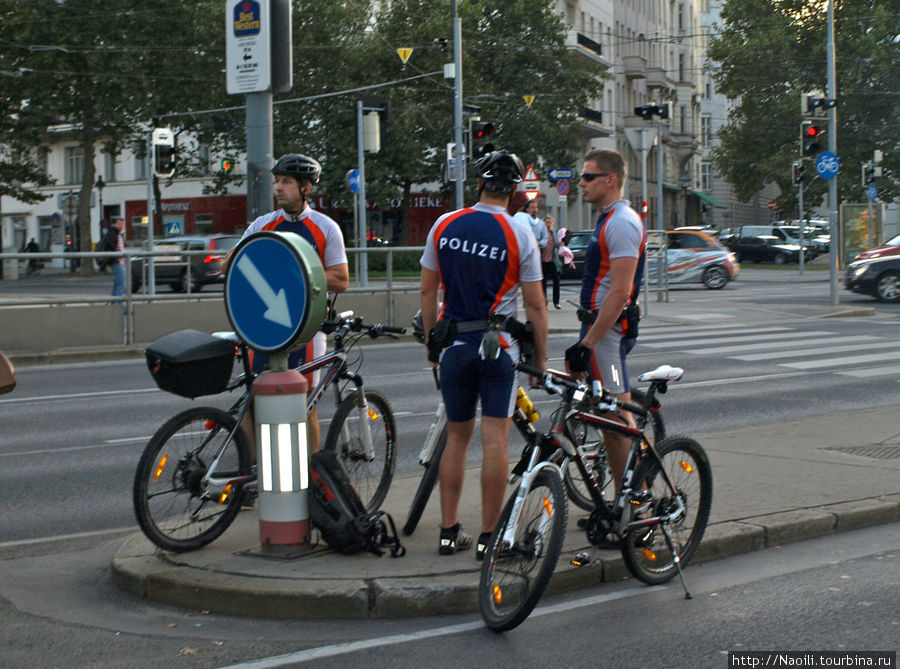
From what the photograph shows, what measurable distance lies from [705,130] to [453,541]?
302ft

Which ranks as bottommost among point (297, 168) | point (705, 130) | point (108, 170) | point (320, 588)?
point (320, 588)

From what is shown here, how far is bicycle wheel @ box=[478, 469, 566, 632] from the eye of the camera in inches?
183

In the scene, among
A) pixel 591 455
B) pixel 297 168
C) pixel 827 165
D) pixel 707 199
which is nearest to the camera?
pixel 591 455

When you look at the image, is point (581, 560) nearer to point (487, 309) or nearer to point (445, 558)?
point (445, 558)

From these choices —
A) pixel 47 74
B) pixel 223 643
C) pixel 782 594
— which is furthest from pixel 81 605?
pixel 47 74

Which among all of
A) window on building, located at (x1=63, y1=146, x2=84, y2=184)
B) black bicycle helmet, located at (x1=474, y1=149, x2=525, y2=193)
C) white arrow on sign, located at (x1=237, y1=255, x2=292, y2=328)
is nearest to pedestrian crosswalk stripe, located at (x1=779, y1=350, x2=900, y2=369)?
black bicycle helmet, located at (x1=474, y1=149, x2=525, y2=193)

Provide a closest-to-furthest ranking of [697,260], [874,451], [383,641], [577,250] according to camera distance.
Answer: [383,641] → [874,451] → [697,260] → [577,250]

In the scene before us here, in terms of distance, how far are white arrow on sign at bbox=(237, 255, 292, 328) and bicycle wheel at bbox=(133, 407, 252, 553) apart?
579 millimetres

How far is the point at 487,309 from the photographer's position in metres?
5.41

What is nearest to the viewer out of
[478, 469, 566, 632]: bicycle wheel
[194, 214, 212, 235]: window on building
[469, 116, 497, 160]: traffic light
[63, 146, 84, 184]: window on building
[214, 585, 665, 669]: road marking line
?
[214, 585, 665, 669]: road marking line

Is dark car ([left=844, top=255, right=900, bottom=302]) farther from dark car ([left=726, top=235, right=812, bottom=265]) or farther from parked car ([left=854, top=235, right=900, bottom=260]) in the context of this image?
dark car ([left=726, top=235, right=812, bottom=265])

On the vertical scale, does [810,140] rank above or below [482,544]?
above

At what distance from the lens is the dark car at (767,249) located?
174ft

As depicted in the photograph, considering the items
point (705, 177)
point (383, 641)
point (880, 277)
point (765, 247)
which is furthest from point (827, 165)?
point (705, 177)
